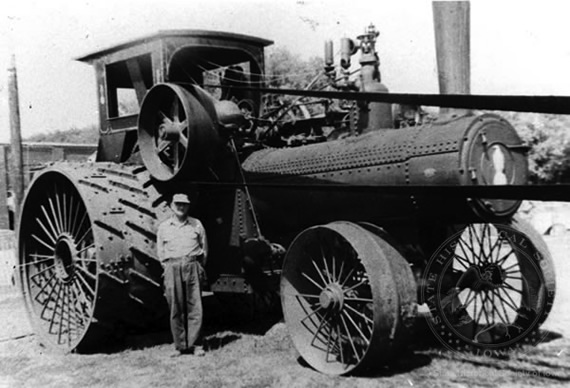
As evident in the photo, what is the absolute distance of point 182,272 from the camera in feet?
18.2

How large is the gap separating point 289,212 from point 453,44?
6.85 feet

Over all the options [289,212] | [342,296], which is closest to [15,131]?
[289,212]

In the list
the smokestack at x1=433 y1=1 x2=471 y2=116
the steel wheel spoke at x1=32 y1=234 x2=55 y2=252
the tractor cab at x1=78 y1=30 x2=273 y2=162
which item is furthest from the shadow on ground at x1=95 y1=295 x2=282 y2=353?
the smokestack at x1=433 y1=1 x2=471 y2=116

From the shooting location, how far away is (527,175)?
16.0 feet

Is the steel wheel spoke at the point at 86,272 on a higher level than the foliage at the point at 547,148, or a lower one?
lower

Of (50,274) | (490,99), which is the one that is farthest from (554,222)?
(490,99)

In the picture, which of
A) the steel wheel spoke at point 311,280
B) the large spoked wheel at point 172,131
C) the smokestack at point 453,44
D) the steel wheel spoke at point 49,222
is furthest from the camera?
the steel wheel spoke at point 49,222

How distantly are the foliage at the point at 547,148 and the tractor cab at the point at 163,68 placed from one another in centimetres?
1581

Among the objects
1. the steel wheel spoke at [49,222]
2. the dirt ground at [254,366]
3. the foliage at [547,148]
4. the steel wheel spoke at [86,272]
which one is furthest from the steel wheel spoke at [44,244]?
the foliage at [547,148]

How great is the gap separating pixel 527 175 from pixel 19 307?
265 inches

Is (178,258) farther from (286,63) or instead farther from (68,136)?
(68,136)

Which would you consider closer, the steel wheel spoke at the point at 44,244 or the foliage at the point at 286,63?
the steel wheel spoke at the point at 44,244

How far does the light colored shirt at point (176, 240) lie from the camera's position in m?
5.55

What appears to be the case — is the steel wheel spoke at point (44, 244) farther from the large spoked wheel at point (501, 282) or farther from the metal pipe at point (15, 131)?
the metal pipe at point (15, 131)
